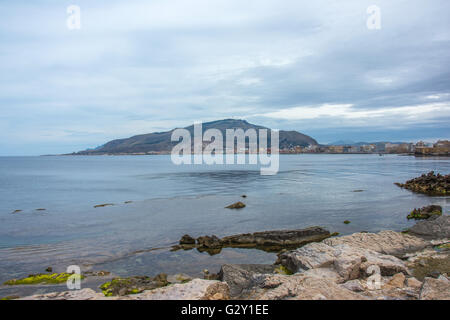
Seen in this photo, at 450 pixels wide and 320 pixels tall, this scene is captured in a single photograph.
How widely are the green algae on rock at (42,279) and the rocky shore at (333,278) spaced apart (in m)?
2.81

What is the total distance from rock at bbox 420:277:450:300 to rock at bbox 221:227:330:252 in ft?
30.4

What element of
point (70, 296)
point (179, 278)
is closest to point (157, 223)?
point (179, 278)

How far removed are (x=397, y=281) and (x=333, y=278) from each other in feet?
5.73

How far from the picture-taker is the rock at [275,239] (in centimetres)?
1691

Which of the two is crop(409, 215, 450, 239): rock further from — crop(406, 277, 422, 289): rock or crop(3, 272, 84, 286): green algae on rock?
crop(3, 272, 84, 286): green algae on rock

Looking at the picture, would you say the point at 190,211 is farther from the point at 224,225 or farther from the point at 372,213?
the point at 372,213

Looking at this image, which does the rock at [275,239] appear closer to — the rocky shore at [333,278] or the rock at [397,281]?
the rocky shore at [333,278]

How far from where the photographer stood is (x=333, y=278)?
958cm

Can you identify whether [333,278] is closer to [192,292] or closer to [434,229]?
[192,292]

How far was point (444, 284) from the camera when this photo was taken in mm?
7387

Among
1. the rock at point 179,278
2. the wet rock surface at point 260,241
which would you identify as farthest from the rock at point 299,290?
the wet rock surface at point 260,241
